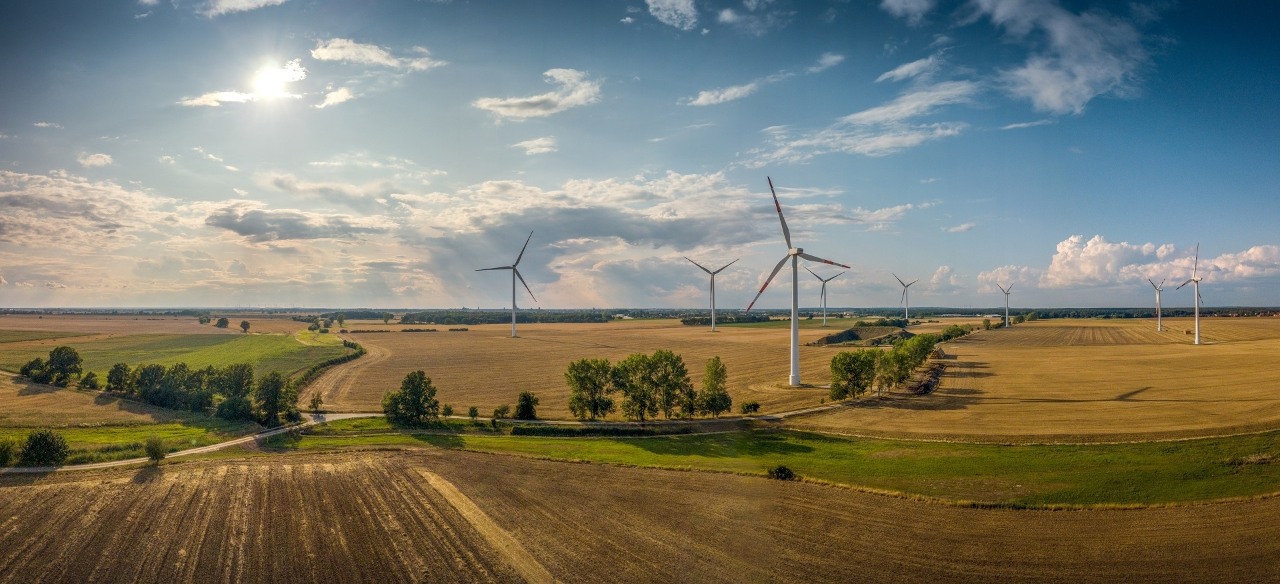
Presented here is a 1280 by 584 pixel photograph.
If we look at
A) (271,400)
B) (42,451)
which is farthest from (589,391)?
(42,451)

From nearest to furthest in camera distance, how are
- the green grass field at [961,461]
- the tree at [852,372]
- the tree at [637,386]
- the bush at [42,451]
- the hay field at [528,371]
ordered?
the green grass field at [961,461] → the bush at [42,451] → the tree at [637,386] → the tree at [852,372] → the hay field at [528,371]

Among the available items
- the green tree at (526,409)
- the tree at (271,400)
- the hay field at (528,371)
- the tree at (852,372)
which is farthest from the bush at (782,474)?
the tree at (271,400)

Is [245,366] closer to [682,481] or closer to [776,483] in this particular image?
[682,481]

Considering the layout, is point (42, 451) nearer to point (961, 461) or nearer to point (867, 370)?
point (961, 461)

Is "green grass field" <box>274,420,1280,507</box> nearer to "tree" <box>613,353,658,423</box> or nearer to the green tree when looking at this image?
the green tree

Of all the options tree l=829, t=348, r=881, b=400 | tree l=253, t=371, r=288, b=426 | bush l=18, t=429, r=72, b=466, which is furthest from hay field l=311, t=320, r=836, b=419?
bush l=18, t=429, r=72, b=466

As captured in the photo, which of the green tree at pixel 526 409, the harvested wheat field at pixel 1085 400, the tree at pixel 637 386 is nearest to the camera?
the harvested wheat field at pixel 1085 400

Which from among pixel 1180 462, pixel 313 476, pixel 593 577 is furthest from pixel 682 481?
pixel 1180 462

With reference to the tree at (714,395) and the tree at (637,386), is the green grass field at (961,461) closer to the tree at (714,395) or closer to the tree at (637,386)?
the tree at (714,395)
